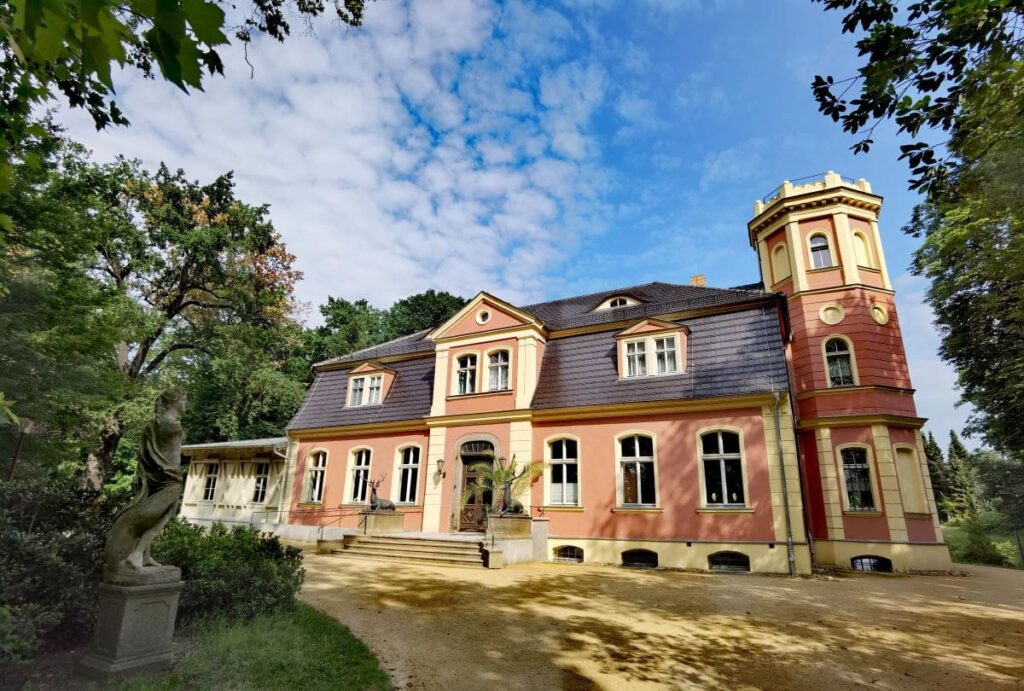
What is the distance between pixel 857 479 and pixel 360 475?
50.5 ft

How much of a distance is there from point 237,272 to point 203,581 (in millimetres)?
19234

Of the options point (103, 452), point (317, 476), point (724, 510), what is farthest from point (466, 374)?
point (103, 452)

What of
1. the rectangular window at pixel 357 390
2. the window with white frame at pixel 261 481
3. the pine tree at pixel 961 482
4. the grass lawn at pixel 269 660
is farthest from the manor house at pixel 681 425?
the pine tree at pixel 961 482

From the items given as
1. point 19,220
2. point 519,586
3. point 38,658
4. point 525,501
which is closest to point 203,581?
point 38,658

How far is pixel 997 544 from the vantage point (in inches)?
1003

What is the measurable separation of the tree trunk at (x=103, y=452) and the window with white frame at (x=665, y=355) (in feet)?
63.2

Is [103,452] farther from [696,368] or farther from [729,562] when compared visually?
[729,562]

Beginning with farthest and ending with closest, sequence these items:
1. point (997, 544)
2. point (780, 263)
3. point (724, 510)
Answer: point (997, 544) < point (780, 263) < point (724, 510)

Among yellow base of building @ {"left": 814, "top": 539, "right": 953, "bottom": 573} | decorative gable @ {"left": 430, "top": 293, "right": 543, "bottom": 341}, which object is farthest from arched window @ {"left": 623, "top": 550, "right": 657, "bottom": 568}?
decorative gable @ {"left": 430, "top": 293, "right": 543, "bottom": 341}

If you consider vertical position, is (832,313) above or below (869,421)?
above

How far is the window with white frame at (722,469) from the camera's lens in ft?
40.2

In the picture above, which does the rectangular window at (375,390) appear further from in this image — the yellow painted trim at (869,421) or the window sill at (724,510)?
the yellow painted trim at (869,421)

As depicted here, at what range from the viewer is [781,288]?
16359 mm

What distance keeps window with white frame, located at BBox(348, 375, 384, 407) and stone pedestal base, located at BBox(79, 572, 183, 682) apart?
1399cm
